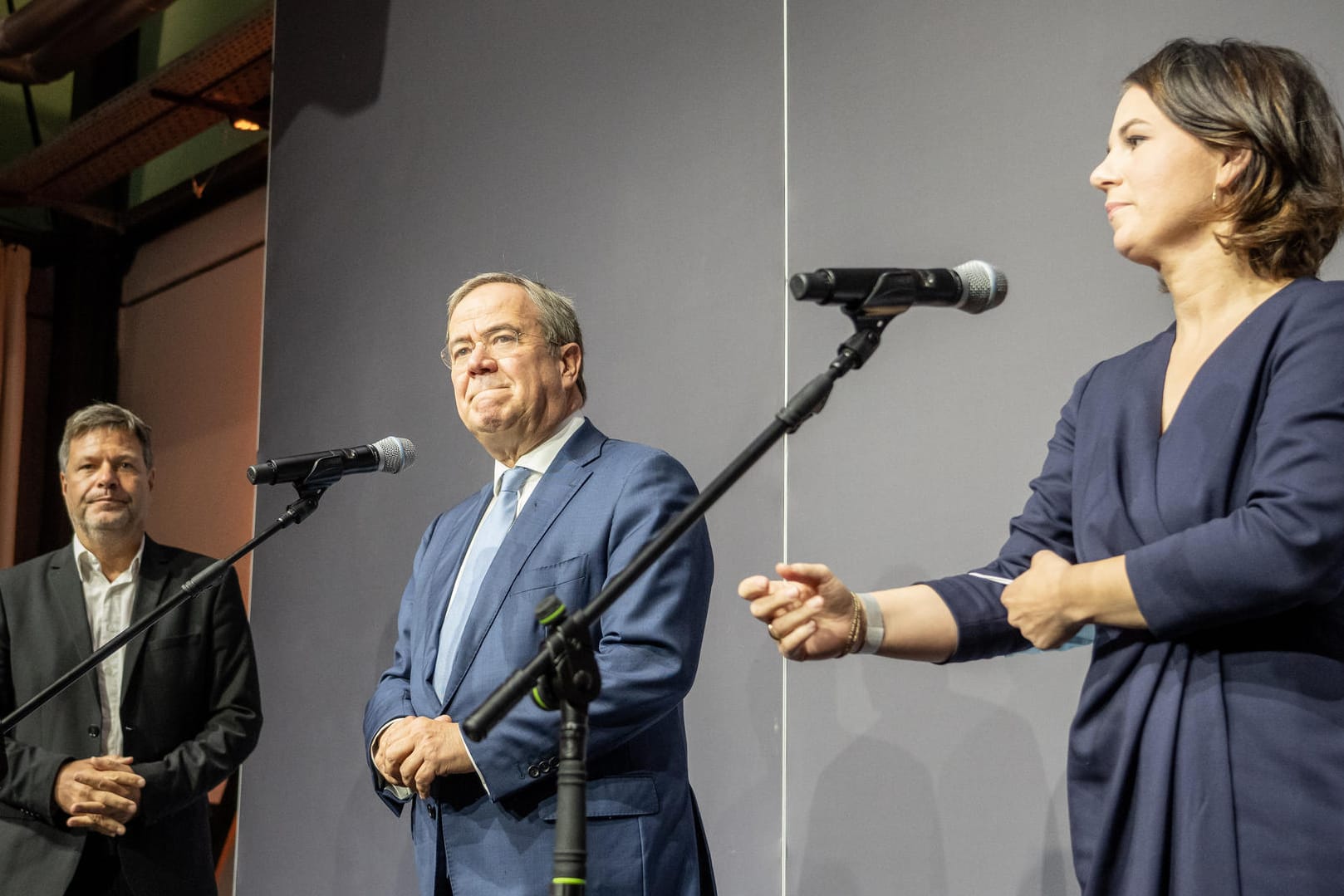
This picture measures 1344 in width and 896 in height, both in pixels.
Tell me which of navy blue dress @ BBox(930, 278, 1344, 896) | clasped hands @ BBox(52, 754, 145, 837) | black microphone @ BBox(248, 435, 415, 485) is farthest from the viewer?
clasped hands @ BBox(52, 754, 145, 837)

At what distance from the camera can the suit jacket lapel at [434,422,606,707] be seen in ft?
7.74

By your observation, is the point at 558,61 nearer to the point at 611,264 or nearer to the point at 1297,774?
the point at 611,264

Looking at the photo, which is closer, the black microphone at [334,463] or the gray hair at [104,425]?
the black microphone at [334,463]

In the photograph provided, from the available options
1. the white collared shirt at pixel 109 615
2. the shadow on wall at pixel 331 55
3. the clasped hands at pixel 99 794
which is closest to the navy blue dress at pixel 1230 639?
the clasped hands at pixel 99 794

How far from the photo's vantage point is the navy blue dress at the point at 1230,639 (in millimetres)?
1426

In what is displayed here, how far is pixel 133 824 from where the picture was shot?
10.5ft

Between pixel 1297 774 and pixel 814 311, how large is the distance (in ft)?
5.93

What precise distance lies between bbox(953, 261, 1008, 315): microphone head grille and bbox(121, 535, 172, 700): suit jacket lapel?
7.86ft

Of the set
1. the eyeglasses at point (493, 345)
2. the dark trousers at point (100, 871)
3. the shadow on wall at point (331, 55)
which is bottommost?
the dark trousers at point (100, 871)

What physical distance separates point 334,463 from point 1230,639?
1.69m

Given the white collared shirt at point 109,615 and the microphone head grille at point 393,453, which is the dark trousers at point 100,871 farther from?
the microphone head grille at point 393,453

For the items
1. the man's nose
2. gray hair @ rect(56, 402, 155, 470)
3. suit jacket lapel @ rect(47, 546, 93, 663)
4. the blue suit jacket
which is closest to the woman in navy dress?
the blue suit jacket

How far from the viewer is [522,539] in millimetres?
2416

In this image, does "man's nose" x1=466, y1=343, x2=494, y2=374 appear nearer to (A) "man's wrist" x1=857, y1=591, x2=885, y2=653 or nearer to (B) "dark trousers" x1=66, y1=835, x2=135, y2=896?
(A) "man's wrist" x1=857, y1=591, x2=885, y2=653
